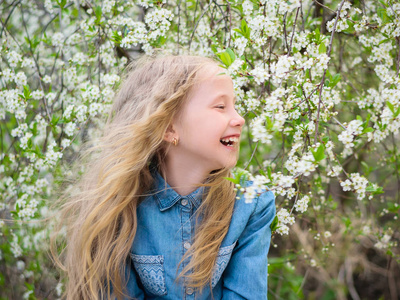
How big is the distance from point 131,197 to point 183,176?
0.66 ft

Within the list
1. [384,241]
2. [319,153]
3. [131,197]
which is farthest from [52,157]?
[384,241]

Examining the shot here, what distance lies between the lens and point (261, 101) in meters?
1.40

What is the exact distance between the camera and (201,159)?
53.1 inches

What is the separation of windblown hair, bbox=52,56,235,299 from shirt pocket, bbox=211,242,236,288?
2 cm

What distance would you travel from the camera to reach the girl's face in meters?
1.27

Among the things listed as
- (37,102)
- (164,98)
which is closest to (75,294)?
(164,98)

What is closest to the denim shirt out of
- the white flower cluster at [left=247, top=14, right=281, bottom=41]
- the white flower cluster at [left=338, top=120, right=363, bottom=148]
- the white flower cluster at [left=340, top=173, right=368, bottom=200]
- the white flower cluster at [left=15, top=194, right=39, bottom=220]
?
the white flower cluster at [left=340, top=173, right=368, bottom=200]

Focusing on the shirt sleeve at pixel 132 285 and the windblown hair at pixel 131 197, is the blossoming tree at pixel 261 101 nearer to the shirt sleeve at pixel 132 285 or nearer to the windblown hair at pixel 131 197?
the windblown hair at pixel 131 197

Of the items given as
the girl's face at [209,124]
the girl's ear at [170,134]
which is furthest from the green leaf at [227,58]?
the girl's ear at [170,134]

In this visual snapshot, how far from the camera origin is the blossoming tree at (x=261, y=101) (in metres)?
1.24

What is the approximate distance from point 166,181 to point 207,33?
71 cm

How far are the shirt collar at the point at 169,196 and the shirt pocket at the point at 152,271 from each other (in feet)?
0.59

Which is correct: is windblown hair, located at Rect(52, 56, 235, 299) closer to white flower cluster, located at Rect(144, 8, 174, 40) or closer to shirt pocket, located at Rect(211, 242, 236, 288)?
shirt pocket, located at Rect(211, 242, 236, 288)

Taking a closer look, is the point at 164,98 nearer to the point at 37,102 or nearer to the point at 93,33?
the point at 93,33
